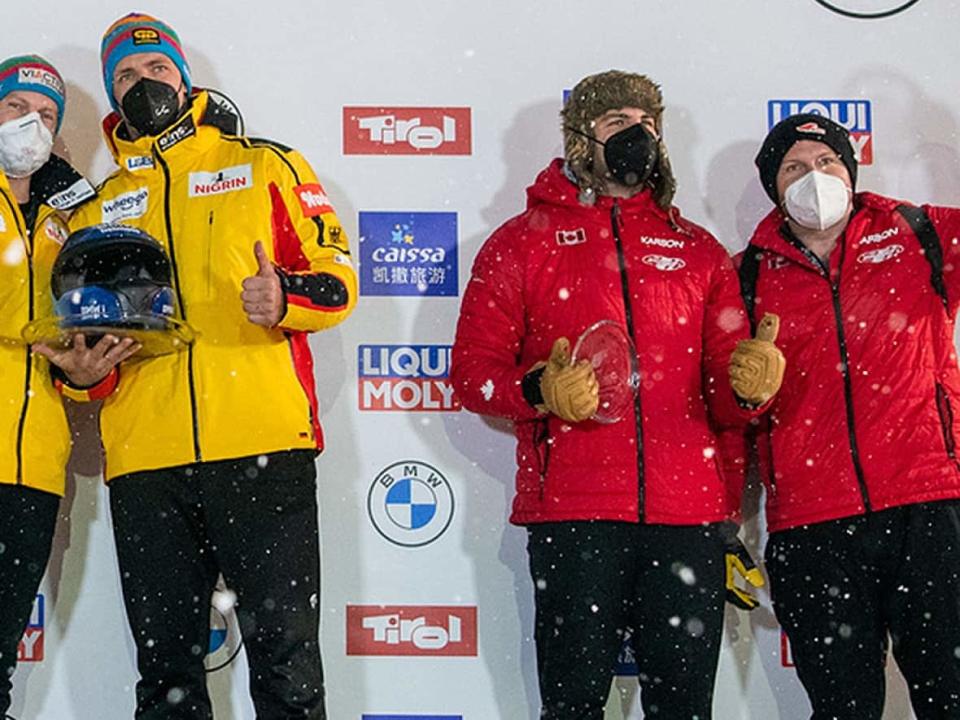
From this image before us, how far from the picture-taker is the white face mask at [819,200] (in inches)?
114

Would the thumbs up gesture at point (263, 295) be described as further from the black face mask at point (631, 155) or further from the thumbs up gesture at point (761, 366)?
the thumbs up gesture at point (761, 366)

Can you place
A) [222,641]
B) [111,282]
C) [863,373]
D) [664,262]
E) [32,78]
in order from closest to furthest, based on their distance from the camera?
[111,282]
[863,373]
[664,262]
[32,78]
[222,641]

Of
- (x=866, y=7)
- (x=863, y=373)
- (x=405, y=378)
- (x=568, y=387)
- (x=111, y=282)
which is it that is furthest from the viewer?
(x=866, y=7)

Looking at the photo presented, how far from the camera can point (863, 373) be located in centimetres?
283

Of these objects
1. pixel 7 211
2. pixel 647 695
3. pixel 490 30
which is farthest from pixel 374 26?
pixel 647 695

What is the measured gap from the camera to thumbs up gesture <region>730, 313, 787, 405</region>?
2705 millimetres

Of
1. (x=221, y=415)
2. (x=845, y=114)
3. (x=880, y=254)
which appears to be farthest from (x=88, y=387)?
(x=845, y=114)

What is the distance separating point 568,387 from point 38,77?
148 centimetres

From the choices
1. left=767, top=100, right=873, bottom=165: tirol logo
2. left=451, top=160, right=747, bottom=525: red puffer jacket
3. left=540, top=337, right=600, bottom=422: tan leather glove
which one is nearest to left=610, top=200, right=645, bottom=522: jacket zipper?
left=451, top=160, right=747, bottom=525: red puffer jacket

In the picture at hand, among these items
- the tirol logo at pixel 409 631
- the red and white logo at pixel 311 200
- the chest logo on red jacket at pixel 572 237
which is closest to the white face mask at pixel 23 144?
the red and white logo at pixel 311 200

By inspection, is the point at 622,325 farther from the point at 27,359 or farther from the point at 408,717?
the point at 27,359

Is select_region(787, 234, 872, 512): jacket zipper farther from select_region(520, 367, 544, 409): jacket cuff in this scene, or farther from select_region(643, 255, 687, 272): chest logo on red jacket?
select_region(520, 367, 544, 409): jacket cuff

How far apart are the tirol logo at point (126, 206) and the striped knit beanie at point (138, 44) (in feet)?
0.66

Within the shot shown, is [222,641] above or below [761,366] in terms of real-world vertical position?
below
